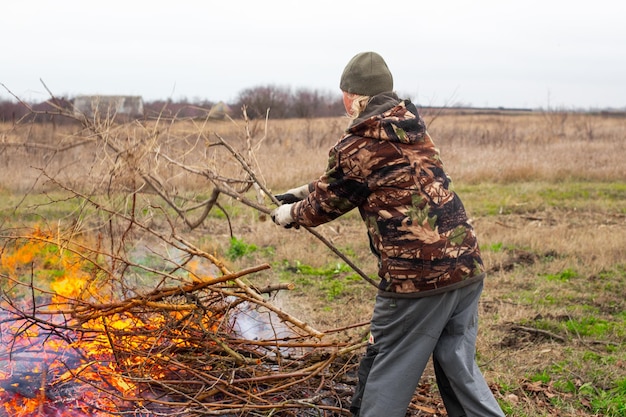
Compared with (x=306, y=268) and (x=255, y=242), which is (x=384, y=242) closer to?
(x=306, y=268)

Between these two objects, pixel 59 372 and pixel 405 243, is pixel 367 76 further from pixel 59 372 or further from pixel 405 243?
pixel 59 372

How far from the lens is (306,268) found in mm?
7457

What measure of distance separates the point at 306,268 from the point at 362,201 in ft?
14.9

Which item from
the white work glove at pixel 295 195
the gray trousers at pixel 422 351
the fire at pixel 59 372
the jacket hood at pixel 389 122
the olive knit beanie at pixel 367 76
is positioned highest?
the olive knit beanie at pixel 367 76

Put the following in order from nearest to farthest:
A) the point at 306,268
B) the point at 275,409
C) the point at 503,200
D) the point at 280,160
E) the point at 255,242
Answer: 1. the point at 275,409
2. the point at 306,268
3. the point at 255,242
4. the point at 503,200
5. the point at 280,160

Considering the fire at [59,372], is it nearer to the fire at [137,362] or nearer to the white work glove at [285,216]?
the fire at [137,362]

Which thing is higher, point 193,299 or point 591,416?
point 193,299

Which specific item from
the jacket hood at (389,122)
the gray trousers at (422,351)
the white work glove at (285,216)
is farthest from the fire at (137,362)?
the jacket hood at (389,122)

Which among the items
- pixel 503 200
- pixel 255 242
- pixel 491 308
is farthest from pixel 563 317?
pixel 503 200

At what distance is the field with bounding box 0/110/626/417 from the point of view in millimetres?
4523

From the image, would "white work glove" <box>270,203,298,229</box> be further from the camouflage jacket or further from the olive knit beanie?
the olive knit beanie

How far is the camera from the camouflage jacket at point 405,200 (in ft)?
9.27

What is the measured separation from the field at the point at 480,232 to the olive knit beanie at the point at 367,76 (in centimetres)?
130

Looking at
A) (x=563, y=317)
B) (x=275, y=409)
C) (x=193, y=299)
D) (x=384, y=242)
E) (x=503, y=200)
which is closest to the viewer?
(x=384, y=242)
